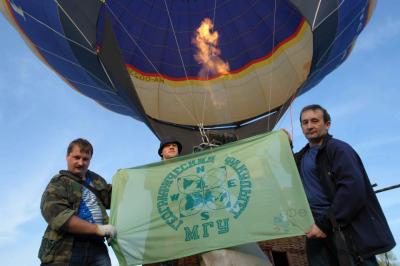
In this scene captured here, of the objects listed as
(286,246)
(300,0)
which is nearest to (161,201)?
(286,246)

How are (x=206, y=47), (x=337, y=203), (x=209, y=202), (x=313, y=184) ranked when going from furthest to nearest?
(x=206, y=47) < (x=209, y=202) < (x=313, y=184) < (x=337, y=203)

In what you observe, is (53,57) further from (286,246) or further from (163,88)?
(286,246)

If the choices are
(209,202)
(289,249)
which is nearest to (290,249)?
(289,249)

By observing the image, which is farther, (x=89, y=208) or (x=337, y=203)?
(x=89, y=208)

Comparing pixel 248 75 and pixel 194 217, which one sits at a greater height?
pixel 248 75

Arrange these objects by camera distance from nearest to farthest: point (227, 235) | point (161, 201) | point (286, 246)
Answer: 1. point (227, 235)
2. point (161, 201)
3. point (286, 246)

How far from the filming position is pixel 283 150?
3.65 m

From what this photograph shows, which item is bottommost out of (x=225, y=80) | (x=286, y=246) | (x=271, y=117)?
(x=286, y=246)

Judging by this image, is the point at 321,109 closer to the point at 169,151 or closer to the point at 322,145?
the point at 322,145

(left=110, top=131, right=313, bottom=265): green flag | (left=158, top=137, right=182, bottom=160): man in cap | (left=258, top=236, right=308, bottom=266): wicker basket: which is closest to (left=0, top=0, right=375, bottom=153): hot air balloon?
(left=158, top=137, right=182, bottom=160): man in cap

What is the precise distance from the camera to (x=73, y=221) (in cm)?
301

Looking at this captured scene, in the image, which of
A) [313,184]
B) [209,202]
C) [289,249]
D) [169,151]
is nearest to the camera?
[313,184]

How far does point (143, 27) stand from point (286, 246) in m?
6.11

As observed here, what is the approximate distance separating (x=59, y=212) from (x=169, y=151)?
54.6 inches
